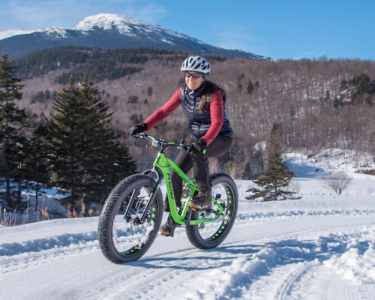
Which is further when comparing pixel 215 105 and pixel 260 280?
pixel 215 105

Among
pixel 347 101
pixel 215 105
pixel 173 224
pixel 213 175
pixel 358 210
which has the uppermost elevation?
pixel 347 101

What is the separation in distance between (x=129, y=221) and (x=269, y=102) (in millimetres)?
164982

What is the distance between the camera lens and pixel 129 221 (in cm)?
292

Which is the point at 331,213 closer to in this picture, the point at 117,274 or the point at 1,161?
the point at 117,274

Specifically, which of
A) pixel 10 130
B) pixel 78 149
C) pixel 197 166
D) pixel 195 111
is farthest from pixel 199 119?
pixel 10 130

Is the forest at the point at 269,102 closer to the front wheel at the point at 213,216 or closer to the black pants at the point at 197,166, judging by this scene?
the front wheel at the point at 213,216

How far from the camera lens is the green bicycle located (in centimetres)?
271

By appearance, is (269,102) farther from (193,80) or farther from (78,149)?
(193,80)

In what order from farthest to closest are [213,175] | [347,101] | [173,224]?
[347,101] → [213,175] → [173,224]

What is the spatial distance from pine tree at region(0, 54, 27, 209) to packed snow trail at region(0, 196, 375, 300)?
984 inches

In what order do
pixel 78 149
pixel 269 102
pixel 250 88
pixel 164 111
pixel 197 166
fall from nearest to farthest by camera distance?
1. pixel 197 166
2. pixel 164 111
3. pixel 78 149
4. pixel 269 102
5. pixel 250 88

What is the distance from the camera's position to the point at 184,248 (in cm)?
365

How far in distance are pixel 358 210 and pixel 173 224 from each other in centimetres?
675

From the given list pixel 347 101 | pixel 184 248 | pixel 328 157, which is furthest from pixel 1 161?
pixel 347 101
